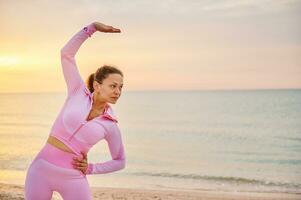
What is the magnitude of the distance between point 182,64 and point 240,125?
8.15 meters

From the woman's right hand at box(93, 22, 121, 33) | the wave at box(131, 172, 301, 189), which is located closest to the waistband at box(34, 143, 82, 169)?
the woman's right hand at box(93, 22, 121, 33)

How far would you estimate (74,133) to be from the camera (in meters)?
1.85

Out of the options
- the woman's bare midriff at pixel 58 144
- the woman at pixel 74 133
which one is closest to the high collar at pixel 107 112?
the woman at pixel 74 133

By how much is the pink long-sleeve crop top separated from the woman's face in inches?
1.7

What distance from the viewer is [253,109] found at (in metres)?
21.0

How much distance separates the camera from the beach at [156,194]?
4.60 meters

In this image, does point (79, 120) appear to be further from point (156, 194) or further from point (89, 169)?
point (156, 194)

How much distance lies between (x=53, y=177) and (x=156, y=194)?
3.09 meters

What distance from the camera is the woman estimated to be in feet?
6.05

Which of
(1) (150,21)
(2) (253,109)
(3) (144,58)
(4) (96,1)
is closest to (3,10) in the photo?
(4) (96,1)

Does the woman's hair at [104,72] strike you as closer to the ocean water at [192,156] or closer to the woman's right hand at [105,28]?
the woman's right hand at [105,28]

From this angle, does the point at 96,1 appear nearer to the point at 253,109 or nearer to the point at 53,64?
the point at 53,64

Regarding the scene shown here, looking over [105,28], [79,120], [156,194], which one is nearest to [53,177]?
[79,120]

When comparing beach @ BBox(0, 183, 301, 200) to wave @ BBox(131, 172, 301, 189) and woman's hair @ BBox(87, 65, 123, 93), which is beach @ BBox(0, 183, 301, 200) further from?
woman's hair @ BBox(87, 65, 123, 93)
